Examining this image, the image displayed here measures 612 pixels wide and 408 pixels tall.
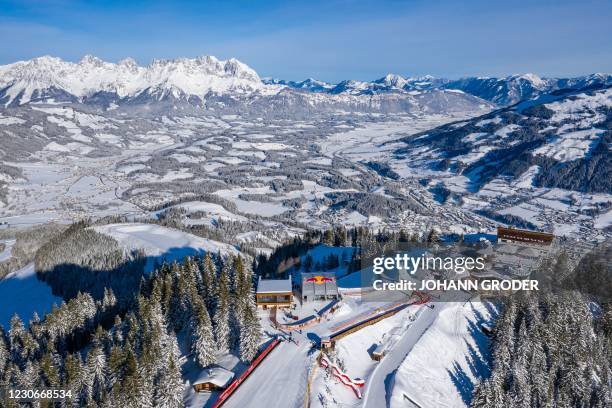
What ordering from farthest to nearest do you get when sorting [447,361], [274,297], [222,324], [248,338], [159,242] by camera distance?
[159,242] < [274,297] < [447,361] < [222,324] < [248,338]

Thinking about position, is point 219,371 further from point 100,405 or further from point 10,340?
point 10,340

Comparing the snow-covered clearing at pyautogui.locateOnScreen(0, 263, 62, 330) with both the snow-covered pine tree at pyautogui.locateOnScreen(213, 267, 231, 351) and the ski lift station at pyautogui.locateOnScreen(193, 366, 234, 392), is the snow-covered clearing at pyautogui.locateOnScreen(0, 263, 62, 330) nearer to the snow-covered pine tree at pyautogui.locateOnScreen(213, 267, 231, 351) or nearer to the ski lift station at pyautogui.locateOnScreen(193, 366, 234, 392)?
the snow-covered pine tree at pyautogui.locateOnScreen(213, 267, 231, 351)

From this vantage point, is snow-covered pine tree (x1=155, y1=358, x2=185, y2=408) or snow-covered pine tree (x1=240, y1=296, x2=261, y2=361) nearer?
snow-covered pine tree (x1=155, y1=358, x2=185, y2=408)

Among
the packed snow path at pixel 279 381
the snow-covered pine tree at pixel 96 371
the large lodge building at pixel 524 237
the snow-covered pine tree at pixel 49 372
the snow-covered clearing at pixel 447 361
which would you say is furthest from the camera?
the large lodge building at pixel 524 237

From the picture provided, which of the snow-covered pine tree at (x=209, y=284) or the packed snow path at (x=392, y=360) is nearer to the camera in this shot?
the packed snow path at (x=392, y=360)

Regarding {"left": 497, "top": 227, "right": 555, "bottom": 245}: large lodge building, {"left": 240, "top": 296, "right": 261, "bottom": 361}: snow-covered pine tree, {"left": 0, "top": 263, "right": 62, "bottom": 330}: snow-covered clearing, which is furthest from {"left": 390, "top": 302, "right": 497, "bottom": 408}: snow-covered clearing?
{"left": 0, "top": 263, "right": 62, "bottom": 330}: snow-covered clearing

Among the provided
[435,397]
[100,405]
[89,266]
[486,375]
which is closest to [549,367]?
[486,375]

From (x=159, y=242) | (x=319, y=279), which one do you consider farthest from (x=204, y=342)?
(x=159, y=242)

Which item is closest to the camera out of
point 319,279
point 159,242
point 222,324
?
point 222,324

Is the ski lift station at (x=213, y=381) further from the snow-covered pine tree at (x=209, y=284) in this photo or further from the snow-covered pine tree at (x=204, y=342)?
the snow-covered pine tree at (x=209, y=284)

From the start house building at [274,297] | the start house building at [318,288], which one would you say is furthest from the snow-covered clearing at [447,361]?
the start house building at [274,297]

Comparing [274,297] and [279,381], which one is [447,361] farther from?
[279,381]

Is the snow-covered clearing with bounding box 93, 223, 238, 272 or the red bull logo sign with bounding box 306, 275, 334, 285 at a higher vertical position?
the red bull logo sign with bounding box 306, 275, 334, 285
